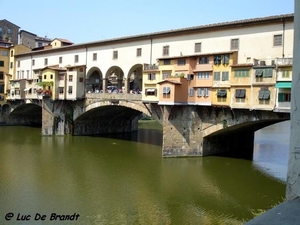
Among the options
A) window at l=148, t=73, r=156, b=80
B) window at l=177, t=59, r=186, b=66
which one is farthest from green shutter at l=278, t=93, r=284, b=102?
window at l=148, t=73, r=156, b=80

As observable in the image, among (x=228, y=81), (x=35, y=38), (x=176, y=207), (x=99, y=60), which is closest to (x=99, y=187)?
(x=176, y=207)

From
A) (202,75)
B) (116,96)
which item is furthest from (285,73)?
(116,96)

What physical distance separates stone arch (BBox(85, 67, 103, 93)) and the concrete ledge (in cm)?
3601

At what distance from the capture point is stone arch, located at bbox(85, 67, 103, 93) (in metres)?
40.1

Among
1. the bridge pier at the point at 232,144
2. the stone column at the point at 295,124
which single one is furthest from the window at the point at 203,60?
the stone column at the point at 295,124

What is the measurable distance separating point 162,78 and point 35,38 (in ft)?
157

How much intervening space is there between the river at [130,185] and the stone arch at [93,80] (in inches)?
377

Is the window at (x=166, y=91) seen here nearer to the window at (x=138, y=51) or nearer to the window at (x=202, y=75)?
the window at (x=202, y=75)

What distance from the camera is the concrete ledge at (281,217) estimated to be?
4.27 metres

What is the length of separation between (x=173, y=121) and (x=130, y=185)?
8.75 metres

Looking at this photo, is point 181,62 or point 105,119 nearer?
point 181,62

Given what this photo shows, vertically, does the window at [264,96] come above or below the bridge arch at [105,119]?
above

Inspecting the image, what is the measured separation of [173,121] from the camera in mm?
27766

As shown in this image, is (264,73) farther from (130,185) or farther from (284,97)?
(130,185)
